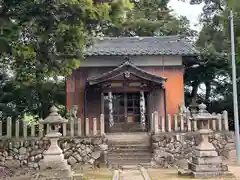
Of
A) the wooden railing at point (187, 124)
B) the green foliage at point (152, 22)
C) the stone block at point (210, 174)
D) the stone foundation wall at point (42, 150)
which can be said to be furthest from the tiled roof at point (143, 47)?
the stone block at point (210, 174)

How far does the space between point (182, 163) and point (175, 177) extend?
3.34 meters

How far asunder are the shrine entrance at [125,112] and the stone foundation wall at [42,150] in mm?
4955

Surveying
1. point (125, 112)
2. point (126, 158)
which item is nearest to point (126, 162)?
point (126, 158)

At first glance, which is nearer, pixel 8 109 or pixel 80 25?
pixel 80 25

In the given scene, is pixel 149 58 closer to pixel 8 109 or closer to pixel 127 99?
pixel 127 99

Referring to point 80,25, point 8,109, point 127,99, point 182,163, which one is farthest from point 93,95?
point 80,25

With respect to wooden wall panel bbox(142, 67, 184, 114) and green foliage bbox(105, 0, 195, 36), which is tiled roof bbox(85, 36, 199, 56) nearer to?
wooden wall panel bbox(142, 67, 184, 114)

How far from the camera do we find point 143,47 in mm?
21547

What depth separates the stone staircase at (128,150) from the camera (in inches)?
594

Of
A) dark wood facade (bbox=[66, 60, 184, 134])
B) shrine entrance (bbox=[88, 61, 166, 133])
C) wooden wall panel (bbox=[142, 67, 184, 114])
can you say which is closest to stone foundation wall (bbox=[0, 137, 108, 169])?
shrine entrance (bbox=[88, 61, 166, 133])

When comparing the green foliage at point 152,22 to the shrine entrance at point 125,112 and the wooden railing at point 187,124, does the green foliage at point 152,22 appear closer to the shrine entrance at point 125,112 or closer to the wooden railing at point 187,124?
the shrine entrance at point 125,112

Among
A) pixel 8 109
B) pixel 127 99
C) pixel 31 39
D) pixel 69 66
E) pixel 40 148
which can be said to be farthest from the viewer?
pixel 8 109

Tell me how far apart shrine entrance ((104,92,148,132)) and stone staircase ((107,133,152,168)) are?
2.62m

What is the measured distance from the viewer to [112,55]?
2059 centimetres
